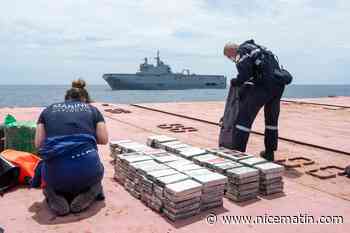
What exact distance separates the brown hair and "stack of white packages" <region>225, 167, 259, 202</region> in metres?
1.71

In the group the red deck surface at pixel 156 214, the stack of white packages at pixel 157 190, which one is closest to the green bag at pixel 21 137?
the red deck surface at pixel 156 214

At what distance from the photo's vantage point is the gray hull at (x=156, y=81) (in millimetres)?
88750

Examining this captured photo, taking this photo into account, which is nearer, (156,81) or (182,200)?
(182,200)

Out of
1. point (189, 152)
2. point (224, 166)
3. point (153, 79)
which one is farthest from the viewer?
point (153, 79)

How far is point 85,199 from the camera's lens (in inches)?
138

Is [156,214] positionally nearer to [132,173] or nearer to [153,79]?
[132,173]

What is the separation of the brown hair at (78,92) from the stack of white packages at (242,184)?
171 centimetres

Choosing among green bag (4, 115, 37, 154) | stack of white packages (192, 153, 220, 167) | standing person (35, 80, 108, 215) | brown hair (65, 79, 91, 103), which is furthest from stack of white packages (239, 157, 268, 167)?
green bag (4, 115, 37, 154)

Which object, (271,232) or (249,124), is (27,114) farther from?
(271,232)

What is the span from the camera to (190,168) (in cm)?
388

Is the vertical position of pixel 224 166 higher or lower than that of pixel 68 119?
lower

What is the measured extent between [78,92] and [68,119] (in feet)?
1.39

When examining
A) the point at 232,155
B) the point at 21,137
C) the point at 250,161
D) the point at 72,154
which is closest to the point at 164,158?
the point at 232,155

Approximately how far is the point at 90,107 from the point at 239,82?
2.12 meters
